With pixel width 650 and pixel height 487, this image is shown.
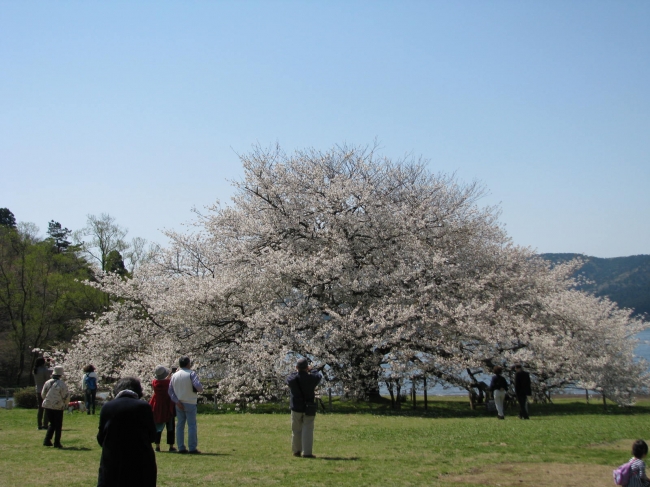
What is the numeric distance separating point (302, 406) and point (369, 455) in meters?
1.42

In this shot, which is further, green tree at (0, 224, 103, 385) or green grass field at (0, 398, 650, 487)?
green tree at (0, 224, 103, 385)

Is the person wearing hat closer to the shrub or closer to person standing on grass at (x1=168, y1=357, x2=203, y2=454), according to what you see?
person standing on grass at (x1=168, y1=357, x2=203, y2=454)

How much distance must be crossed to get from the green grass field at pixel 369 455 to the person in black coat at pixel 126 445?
7.29 feet

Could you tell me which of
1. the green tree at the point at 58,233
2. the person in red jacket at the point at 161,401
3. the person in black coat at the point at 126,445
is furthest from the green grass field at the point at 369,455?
the green tree at the point at 58,233

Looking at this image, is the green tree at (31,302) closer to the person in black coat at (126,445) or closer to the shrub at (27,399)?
the shrub at (27,399)

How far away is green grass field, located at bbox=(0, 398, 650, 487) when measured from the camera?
316 inches

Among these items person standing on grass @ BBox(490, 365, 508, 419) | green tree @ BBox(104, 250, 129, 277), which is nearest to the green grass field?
person standing on grass @ BBox(490, 365, 508, 419)

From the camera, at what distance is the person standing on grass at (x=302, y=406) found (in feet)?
32.0

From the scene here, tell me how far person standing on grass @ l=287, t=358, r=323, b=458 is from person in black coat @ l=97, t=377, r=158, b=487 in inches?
164

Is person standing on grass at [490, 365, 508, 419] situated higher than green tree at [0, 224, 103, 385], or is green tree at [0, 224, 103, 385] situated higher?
green tree at [0, 224, 103, 385]

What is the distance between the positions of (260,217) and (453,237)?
799cm

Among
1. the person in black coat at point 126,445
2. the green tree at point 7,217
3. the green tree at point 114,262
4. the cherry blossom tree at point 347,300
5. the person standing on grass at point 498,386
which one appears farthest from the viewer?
the green tree at point 7,217

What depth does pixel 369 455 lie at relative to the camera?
9953 mm

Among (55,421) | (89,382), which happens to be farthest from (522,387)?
(89,382)
